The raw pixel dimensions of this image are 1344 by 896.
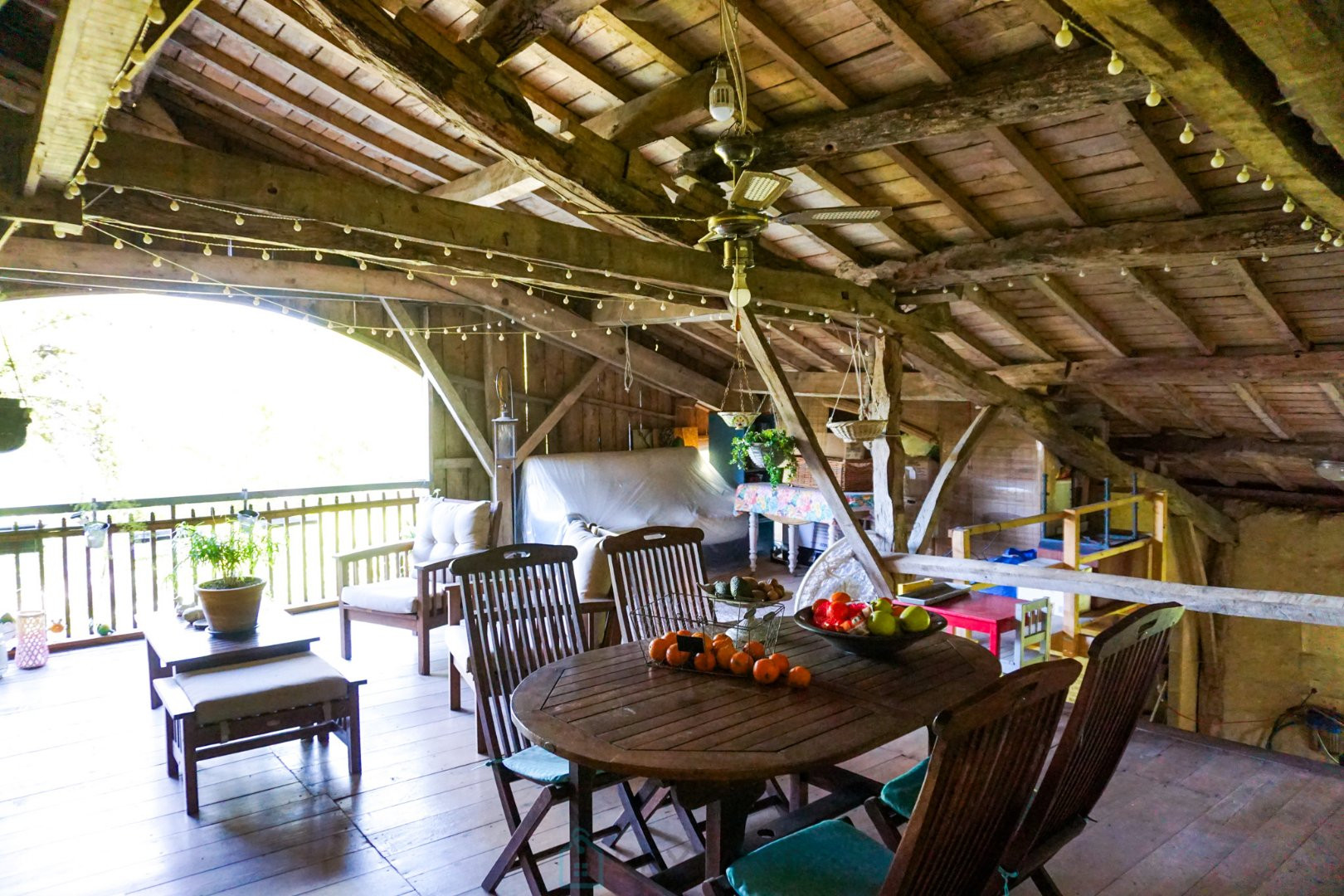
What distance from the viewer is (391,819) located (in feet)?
10.4

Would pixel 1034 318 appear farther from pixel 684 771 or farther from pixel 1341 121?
pixel 684 771

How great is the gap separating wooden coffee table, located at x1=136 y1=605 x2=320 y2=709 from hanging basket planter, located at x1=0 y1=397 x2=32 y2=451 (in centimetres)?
107

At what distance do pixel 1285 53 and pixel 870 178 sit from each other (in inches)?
103

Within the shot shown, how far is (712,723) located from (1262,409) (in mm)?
5723

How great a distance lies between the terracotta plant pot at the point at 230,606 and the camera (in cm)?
382

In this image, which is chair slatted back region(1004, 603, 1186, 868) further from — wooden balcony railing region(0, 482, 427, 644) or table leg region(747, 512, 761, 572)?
table leg region(747, 512, 761, 572)

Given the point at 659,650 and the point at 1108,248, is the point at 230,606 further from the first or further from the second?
the point at 1108,248

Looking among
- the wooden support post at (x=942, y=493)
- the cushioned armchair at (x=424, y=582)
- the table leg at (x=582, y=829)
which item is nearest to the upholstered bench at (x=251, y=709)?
the cushioned armchair at (x=424, y=582)

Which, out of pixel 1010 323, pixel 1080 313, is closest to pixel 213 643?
pixel 1010 323

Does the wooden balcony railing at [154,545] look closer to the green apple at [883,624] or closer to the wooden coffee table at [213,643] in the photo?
the wooden coffee table at [213,643]

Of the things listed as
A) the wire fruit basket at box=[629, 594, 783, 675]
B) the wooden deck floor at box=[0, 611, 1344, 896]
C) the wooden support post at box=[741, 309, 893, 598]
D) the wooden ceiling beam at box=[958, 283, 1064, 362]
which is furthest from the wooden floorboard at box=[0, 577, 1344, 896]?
the wooden ceiling beam at box=[958, 283, 1064, 362]

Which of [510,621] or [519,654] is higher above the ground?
[510,621]

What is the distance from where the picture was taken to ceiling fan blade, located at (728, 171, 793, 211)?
2.56 meters

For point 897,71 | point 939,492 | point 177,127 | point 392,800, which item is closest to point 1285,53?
point 897,71
